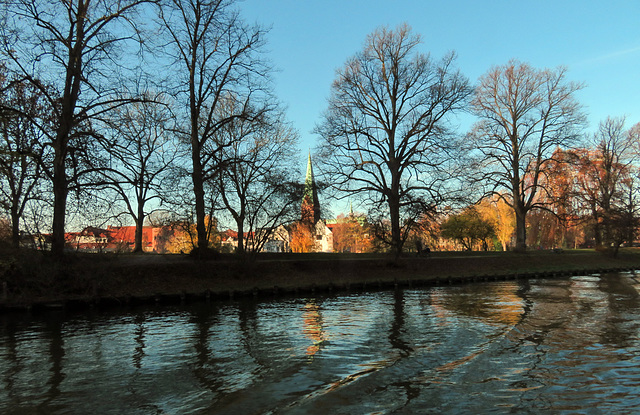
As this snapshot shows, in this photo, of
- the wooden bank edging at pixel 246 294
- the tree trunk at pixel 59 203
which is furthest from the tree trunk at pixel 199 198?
the tree trunk at pixel 59 203

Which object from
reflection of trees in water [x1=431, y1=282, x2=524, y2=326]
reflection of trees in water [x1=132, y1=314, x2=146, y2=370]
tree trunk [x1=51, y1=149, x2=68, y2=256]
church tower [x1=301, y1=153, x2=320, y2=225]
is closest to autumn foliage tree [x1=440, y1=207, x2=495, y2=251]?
church tower [x1=301, y1=153, x2=320, y2=225]

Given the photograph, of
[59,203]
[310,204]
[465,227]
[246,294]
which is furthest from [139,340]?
[465,227]

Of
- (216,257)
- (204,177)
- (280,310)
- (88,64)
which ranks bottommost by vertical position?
(280,310)

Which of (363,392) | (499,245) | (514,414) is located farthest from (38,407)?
(499,245)

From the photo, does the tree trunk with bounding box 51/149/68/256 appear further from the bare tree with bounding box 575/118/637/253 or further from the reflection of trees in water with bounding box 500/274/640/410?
the bare tree with bounding box 575/118/637/253

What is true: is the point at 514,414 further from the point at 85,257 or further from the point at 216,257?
the point at 216,257

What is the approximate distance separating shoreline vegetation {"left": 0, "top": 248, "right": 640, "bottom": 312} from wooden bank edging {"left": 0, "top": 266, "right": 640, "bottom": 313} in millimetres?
37

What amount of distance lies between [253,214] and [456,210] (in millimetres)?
13813

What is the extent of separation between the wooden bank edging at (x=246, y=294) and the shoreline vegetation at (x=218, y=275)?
4cm

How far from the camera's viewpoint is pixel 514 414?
6363mm

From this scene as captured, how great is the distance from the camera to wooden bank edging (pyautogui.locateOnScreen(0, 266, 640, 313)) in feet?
57.2

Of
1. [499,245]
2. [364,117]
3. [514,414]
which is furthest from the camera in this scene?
[499,245]

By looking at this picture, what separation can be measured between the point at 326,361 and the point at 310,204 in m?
22.7

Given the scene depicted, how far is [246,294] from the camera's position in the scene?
2212 cm
